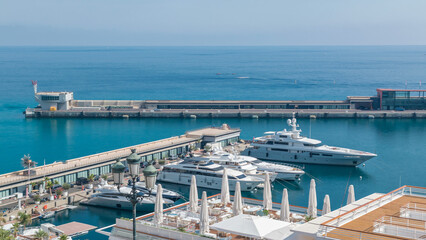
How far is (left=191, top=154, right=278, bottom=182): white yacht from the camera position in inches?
2058

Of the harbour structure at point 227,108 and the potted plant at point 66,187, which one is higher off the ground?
the harbour structure at point 227,108

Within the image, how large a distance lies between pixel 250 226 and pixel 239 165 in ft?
97.3

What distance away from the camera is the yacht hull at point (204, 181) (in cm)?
5022

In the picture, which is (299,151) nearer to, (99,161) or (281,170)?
(281,170)

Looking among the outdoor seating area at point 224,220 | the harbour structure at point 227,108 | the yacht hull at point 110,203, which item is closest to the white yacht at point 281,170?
the yacht hull at point 110,203

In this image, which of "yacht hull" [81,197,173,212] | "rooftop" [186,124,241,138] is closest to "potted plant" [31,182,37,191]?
"yacht hull" [81,197,173,212]

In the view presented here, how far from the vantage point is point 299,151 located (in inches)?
2462

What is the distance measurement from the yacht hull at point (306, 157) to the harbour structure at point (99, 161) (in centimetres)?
555

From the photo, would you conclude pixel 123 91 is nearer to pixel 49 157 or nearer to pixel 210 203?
pixel 49 157

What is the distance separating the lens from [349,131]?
8294cm

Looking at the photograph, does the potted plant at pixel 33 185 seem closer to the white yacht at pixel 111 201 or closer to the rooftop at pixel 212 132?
the white yacht at pixel 111 201

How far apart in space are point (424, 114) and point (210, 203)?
7298 cm

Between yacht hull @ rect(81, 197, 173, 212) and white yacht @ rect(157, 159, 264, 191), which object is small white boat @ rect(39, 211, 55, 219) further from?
white yacht @ rect(157, 159, 264, 191)

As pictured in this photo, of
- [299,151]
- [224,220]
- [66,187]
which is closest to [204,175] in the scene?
[66,187]
